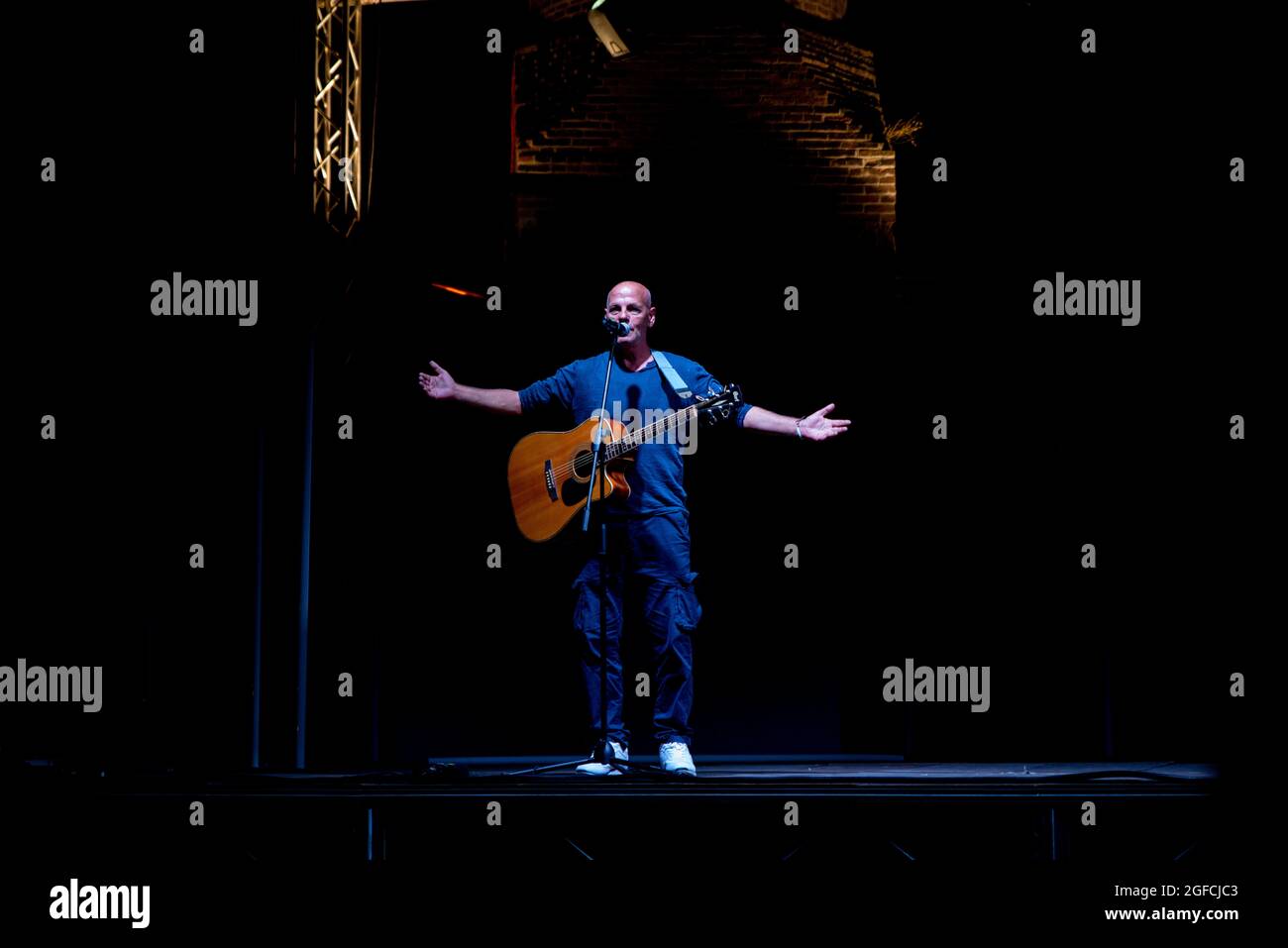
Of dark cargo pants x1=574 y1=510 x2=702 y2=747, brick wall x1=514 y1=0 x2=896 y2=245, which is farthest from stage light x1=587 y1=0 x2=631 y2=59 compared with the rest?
dark cargo pants x1=574 y1=510 x2=702 y2=747

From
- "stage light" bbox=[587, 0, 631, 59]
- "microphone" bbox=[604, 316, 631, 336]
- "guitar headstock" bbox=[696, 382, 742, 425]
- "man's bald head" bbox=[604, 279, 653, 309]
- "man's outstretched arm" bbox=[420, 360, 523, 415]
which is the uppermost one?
"stage light" bbox=[587, 0, 631, 59]

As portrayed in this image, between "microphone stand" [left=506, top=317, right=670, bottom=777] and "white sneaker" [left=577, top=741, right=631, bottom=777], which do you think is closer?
"white sneaker" [left=577, top=741, right=631, bottom=777]

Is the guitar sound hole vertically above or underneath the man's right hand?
underneath

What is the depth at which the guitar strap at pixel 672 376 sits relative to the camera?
183 inches

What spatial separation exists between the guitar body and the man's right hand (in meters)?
0.34

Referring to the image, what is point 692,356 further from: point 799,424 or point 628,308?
point 799,424

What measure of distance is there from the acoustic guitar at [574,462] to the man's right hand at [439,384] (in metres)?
0.35

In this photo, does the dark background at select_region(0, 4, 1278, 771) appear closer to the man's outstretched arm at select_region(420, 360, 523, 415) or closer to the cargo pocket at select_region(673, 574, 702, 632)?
the man's outstretched arm at select_region(420, 360, 523, 415)

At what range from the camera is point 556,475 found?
480 cm

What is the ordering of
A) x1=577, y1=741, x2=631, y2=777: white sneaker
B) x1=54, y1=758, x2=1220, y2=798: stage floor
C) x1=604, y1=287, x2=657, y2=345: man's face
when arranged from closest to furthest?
x1=54, y1=758, x2=1220, y2=798: stage floor < x1=577, y1=741, x2=631, y2=777: white sneaker < x1=604, y1=287, x2=657, y2=345: man's face

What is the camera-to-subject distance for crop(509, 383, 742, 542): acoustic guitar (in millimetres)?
4551

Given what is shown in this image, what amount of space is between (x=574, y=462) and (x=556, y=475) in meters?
0.12
